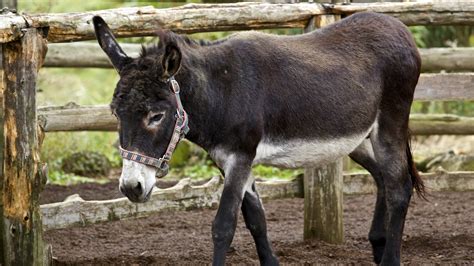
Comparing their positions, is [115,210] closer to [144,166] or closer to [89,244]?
[89,244]

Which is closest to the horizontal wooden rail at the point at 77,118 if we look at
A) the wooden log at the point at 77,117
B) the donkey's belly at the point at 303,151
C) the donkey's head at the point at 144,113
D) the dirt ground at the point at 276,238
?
the wooden log at the point at 77,117

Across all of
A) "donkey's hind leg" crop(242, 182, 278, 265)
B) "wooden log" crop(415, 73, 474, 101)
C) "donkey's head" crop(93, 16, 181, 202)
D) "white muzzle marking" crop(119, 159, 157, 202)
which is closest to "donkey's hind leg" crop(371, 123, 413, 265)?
"donkey's hind leg" crop(242, 182, 278, 265)

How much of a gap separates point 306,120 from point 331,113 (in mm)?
201

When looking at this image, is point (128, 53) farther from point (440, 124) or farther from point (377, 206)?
point (440, 124)

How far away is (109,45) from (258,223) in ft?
5.19

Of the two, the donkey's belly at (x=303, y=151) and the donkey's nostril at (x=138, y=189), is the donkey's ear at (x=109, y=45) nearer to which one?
the donkey's nostril at (x=138, y=189)

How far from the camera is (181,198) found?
681cm

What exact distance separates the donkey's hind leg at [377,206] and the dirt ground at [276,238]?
0.16 m

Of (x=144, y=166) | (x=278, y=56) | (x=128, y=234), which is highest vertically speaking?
(x=278, y=56)

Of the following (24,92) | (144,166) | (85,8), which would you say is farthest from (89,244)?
(85,8)

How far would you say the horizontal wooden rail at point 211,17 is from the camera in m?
5.66

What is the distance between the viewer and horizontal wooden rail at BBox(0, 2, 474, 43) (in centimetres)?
566

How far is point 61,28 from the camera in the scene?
571 cm

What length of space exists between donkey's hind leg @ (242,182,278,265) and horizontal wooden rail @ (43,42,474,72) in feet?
9.50
